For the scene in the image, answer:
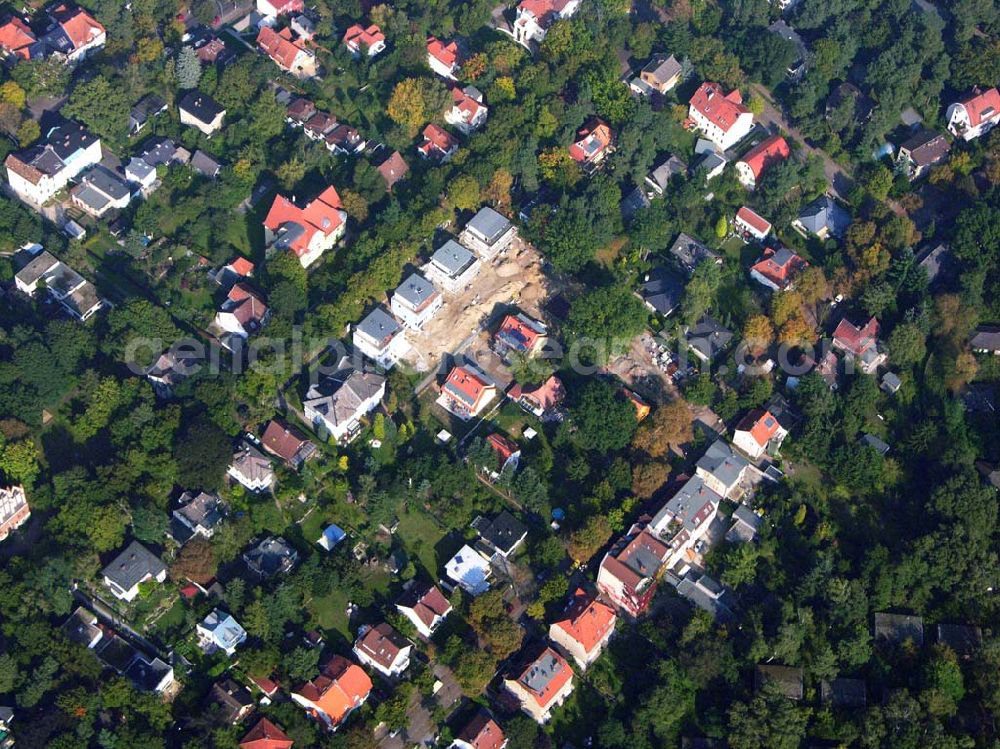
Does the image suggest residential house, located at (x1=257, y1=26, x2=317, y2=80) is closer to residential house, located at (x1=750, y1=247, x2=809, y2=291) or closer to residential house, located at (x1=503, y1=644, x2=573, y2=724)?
residential house, located at (x1=750, y1=247, x2=809, y2=291)

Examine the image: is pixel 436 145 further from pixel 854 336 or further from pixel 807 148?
pixel 854 336

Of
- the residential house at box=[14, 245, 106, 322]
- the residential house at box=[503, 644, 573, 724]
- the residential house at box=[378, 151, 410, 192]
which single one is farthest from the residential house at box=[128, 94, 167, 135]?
the residential house at box=[503, 644, 573, 724]

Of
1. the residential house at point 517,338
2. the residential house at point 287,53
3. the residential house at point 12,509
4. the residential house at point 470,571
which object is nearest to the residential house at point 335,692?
the residential house at point 470,571

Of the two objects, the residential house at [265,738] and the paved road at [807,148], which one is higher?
the paved road at [807,148]

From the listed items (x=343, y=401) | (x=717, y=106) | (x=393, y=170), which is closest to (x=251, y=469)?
(x=343, y=401)

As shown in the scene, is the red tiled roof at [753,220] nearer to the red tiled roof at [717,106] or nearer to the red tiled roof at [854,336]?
the red tiled roof at [717,106]

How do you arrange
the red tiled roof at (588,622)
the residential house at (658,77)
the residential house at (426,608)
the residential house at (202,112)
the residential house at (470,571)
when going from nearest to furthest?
the red tiled roof at (588,622) → the residential house at (426,608) → the residential house at (470,571) → the residential house at (202,112) → the residential house at (658,77)
